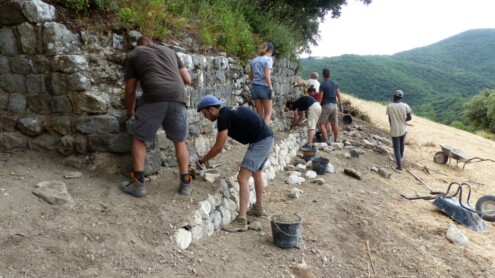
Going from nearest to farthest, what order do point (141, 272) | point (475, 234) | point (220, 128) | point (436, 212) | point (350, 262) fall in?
point (141, 272) < point (220, 128) < point (350, 262) < point (475, 234) < point (436, 212)

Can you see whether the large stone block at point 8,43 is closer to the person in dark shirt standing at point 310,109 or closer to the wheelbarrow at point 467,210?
the person in dark shirt standing at point 310,109

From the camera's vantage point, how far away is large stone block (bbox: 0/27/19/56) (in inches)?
163

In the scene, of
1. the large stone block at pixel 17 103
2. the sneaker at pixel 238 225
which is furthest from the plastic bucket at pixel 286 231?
the large stone block at pixel 17 103

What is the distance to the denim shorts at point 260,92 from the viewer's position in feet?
23.3

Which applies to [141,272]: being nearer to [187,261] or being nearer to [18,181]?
[187,261]

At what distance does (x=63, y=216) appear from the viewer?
336 centimetres

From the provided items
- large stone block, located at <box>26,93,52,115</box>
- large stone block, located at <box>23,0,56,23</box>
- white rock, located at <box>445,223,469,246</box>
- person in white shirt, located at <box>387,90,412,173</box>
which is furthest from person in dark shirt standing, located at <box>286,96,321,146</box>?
large stone block, located at <box>23,0,56,23</box>

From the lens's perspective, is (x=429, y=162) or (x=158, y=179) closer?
(x=158, y=179)

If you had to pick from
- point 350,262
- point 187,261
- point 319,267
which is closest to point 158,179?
point 187,261

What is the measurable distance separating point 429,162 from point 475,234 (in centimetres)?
539

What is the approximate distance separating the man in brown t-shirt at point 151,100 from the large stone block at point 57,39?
2.58 ft

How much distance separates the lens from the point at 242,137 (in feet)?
14.2

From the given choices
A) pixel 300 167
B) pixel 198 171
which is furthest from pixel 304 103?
pixel 198 171

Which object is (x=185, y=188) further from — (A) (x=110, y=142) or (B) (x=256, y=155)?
(A) (x=110, y=142)
